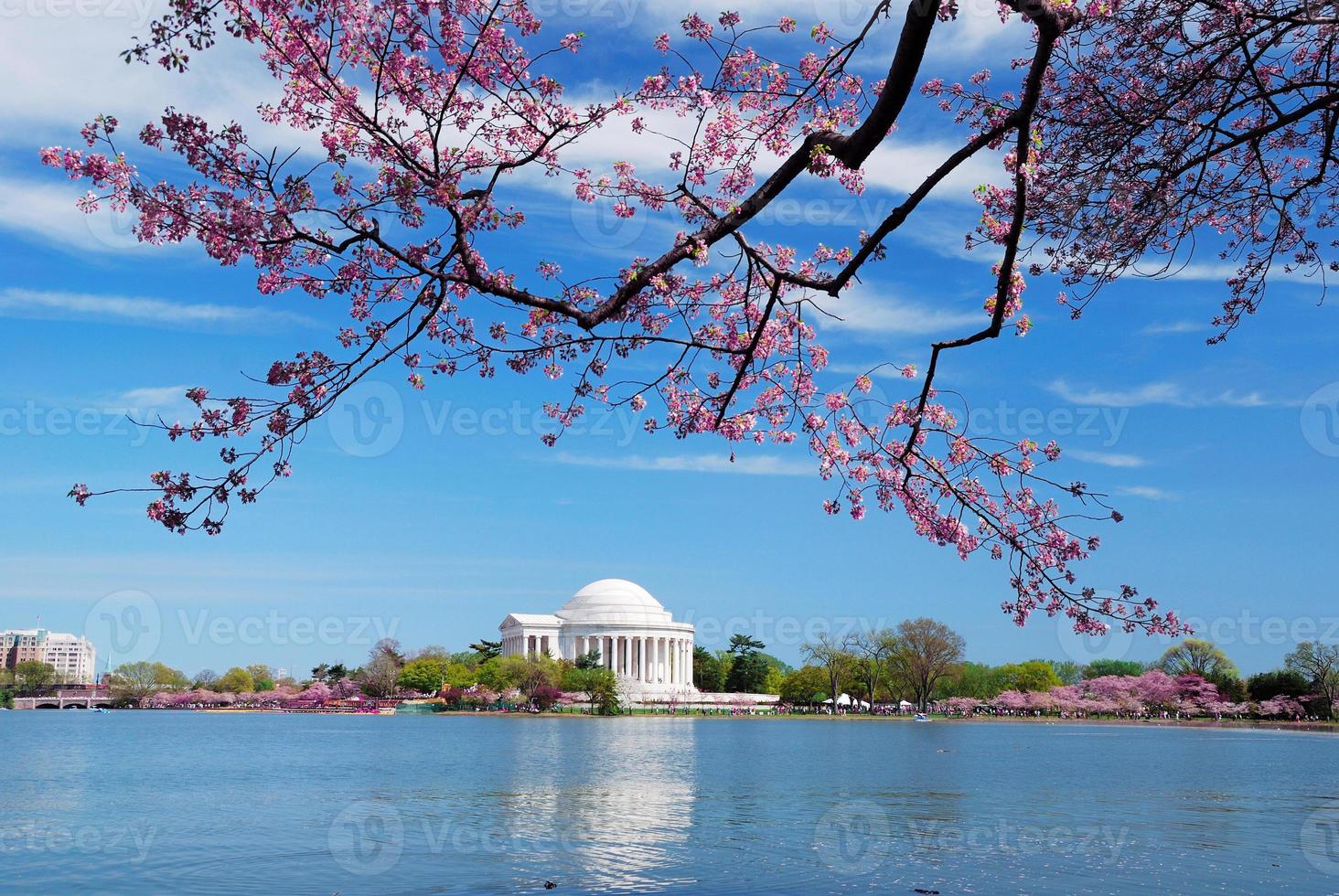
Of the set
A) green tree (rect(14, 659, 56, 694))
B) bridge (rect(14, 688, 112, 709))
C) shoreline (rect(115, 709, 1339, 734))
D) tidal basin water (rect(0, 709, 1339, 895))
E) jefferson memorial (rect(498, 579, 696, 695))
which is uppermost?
jefferson memorial (rect(498, 579, 696, 695))

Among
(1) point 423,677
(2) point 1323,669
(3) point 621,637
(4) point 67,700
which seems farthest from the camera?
(4) point 67,700

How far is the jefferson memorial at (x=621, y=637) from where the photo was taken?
130m

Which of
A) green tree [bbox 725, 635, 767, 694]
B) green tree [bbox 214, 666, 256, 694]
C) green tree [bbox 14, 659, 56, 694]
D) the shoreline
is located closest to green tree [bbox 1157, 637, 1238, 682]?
the shoreline

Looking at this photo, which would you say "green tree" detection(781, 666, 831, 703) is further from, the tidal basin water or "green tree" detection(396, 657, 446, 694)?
the tidal basin water

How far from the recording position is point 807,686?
115 m

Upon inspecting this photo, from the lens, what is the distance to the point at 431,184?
6.13m

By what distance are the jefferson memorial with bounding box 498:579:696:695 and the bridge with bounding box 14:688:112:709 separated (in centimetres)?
5758

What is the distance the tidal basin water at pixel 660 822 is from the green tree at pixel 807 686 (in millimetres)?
67076

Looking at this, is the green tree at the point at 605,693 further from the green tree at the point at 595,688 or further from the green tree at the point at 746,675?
the green tree at the point at 746,675

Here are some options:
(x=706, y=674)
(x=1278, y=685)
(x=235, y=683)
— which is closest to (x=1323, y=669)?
(x=1278, y=685)

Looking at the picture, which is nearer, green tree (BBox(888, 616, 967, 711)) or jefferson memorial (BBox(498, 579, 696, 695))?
green tree (BBox(888, 616, 967, 711))

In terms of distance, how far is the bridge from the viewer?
142625mm

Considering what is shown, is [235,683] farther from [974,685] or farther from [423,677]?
[974,685]

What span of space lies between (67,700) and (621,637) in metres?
73.6
